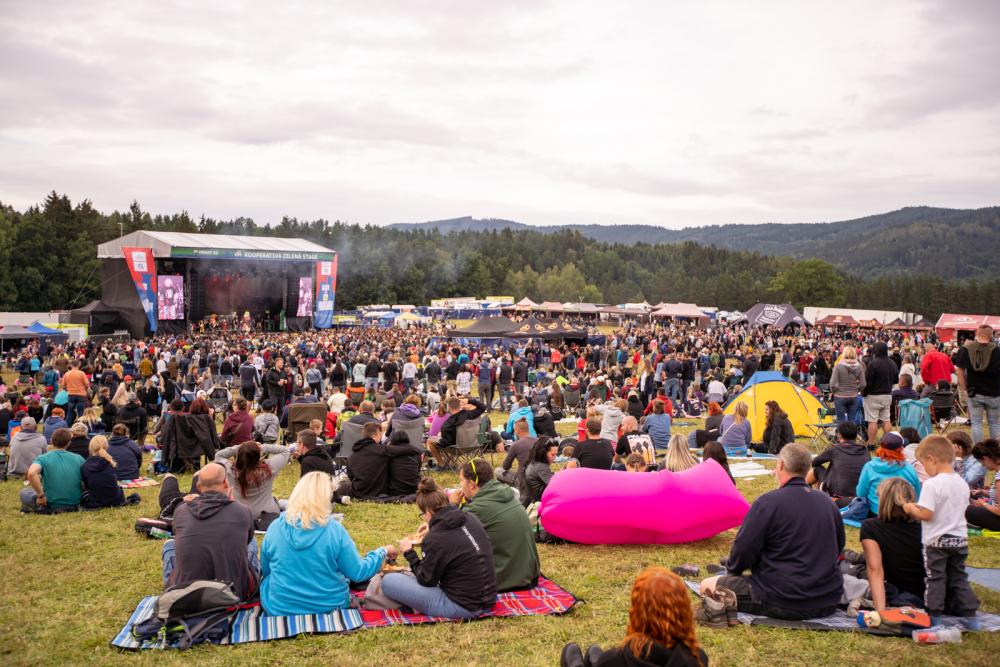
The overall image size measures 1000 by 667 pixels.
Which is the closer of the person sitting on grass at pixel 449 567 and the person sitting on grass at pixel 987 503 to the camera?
the person sitting on grass at pixel 449 567

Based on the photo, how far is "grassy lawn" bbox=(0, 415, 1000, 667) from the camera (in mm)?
3906

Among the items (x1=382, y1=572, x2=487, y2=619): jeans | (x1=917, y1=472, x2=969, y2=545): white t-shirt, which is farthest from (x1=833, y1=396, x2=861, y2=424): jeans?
(x1=382, y1=572, x2=487, y2=619): jeans

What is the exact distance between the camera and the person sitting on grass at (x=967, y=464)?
6507 mm

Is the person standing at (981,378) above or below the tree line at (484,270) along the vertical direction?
below

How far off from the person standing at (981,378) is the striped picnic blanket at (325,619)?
20.7ft

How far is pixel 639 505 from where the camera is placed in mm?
5664

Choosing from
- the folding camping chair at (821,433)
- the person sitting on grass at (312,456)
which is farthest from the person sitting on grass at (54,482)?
the folding camping chair at (821,433)

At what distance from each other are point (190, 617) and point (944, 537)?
4506 millimetres

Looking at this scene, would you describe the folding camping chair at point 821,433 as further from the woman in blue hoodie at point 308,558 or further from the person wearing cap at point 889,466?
the woman in blue hoodie at point 308,558

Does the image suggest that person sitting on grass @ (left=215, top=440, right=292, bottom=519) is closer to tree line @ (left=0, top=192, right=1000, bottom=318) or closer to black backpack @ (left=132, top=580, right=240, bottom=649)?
black backpack @ (left=132, top=580, right=240, bottom=649)

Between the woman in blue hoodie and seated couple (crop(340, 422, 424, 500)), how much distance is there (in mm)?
3158

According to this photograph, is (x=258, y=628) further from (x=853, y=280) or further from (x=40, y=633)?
(x=853, y=280)

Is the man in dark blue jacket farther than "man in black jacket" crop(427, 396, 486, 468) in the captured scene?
No

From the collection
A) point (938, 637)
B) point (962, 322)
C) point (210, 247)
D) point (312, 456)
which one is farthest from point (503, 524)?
point (962, 322)
